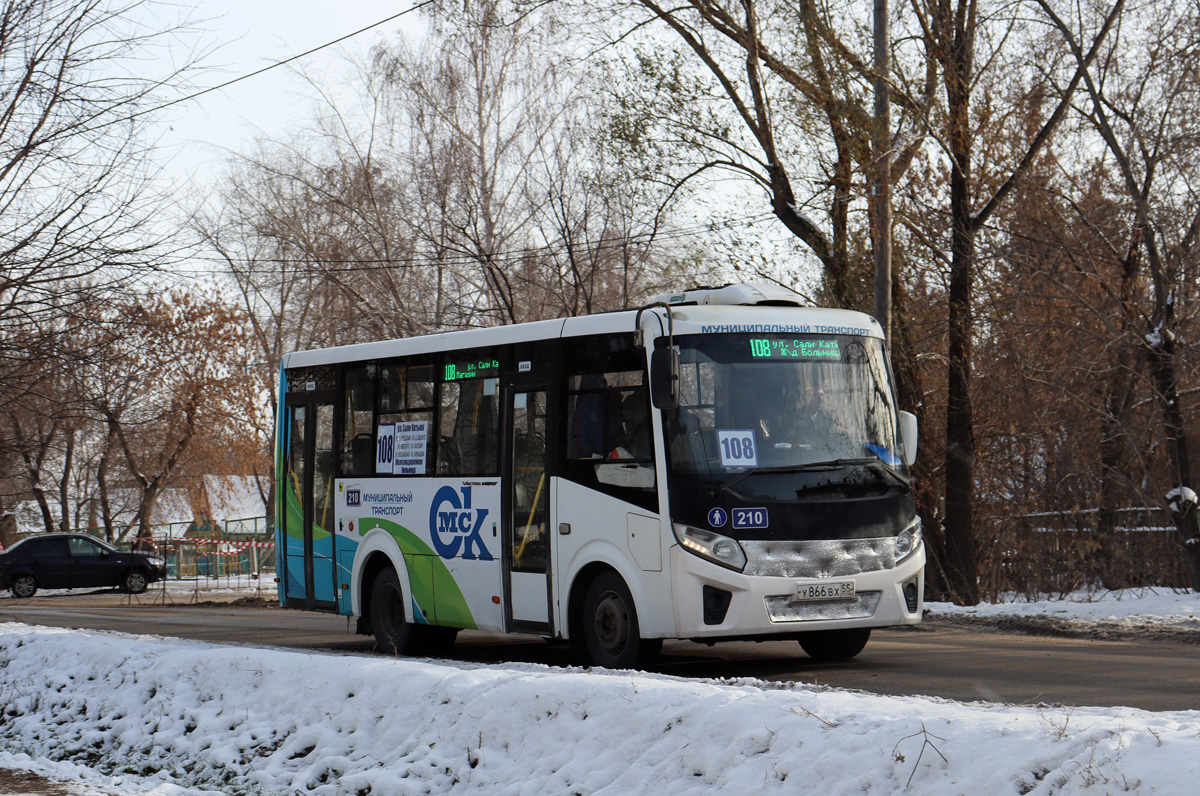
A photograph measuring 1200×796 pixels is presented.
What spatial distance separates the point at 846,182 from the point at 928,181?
158cm

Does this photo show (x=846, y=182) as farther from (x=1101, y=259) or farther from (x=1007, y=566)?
(x=1007, y=566)

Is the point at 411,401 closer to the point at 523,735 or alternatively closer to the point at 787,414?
the point at 787,414

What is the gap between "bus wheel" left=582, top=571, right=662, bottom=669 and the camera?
10312 millimetres

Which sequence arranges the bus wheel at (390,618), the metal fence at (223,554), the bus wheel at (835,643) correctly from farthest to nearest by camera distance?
the metal fence at (223,554) → the bus wheel at (390,618) → the bus wheel at (835,643)

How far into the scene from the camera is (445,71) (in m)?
34.7

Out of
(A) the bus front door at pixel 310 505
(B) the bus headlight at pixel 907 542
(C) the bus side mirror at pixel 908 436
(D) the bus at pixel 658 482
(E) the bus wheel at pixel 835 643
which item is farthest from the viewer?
(A) the bus front door at pixel 310 505

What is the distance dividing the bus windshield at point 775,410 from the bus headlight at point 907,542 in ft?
1.58

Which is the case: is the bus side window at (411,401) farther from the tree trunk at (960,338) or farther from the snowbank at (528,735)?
the tree trunk at (960,338)

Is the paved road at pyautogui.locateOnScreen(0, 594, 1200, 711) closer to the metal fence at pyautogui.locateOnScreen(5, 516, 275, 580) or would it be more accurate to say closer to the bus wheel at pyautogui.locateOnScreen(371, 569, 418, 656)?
the bus wheel at pyautogui.locateOnScreen(371, 569, 418, 656)

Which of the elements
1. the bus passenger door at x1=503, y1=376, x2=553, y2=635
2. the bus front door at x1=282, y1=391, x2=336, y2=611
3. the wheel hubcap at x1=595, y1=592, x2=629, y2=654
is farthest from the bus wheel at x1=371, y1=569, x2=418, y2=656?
the wheel hubcap at x1=595, y1=592, x2=629, y2=654

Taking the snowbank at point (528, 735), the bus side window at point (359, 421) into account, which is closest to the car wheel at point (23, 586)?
the bus side window at point (359, 421)

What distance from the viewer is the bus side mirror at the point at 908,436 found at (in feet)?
36.7

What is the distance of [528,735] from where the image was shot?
742 centimetres

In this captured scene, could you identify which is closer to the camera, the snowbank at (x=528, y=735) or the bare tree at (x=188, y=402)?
the snowbank at (x=528, y=735)
